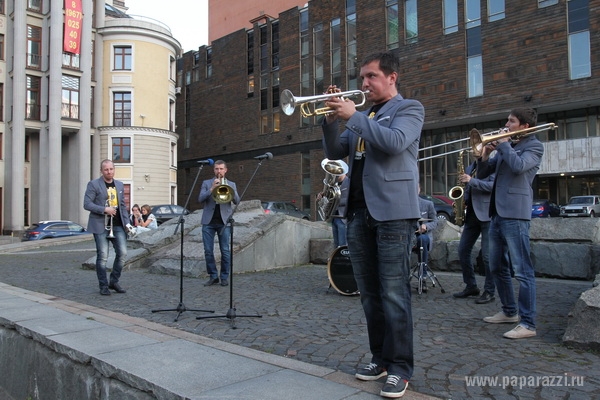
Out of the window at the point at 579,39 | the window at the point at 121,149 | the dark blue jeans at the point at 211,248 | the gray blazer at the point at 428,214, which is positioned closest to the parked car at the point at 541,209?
the window at the point at 579,39

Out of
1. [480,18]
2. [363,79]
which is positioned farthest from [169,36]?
[363,79]

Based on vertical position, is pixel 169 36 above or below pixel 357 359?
above

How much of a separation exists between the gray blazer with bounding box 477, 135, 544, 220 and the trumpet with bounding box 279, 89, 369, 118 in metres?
1.85

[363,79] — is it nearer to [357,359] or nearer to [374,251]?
[374,251]

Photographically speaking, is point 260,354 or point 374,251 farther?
point 260,354

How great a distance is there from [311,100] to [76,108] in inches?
1371

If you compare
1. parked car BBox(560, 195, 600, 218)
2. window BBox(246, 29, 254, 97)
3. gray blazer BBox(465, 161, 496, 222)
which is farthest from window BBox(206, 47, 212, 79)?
gray blazer BBox(465, 161, 496, 222)

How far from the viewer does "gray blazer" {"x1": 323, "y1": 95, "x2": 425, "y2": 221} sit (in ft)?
9.70

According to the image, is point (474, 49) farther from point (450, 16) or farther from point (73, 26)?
point (73, 26)

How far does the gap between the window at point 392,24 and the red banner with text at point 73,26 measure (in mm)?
20472

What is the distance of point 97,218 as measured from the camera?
7465 millimetres

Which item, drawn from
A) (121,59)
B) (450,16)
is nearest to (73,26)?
(121,59)

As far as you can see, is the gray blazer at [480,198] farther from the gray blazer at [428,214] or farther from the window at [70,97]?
the window at [70,97]

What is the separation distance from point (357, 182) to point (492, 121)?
93.9 ft
